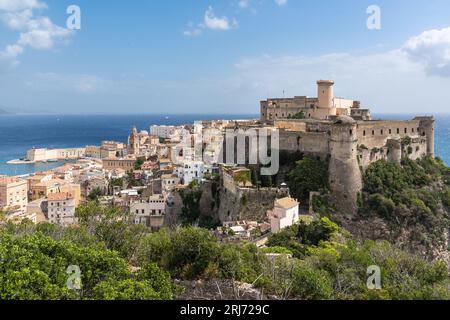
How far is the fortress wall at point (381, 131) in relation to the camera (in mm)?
33469

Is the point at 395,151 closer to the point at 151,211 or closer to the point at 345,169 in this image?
the point at 345,169

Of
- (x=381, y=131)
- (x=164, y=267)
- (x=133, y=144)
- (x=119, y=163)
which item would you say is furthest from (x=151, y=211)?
(x=133, y=144)

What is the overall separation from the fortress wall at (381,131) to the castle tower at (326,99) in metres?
8.77

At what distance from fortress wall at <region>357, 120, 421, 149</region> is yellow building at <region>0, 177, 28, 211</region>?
34697mm

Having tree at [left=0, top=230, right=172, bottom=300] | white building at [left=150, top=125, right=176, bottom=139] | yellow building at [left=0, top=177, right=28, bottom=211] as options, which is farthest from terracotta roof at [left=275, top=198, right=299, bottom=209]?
white building at [left=150, top=125, right=176, bottom=139]

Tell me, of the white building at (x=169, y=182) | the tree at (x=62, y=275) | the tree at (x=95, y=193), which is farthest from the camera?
the tree at (x=95, y=193)

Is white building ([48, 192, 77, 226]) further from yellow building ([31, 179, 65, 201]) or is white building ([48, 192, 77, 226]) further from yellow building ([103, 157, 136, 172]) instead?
yellow building ([103, 157, 136, 172])

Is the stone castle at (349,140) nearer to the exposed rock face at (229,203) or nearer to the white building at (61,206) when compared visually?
the exposed rock face at (229,203)

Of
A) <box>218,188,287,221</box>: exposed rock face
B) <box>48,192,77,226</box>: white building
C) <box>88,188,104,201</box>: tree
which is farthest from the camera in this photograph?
<box>88,188,104,201</box>: tree

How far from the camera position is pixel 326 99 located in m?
44.2

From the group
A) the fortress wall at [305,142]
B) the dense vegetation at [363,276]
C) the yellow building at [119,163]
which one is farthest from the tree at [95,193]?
the dense vegetation at [363,276]

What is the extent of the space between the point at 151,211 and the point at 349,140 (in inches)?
731

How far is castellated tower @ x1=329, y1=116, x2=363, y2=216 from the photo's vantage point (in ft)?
98.3
